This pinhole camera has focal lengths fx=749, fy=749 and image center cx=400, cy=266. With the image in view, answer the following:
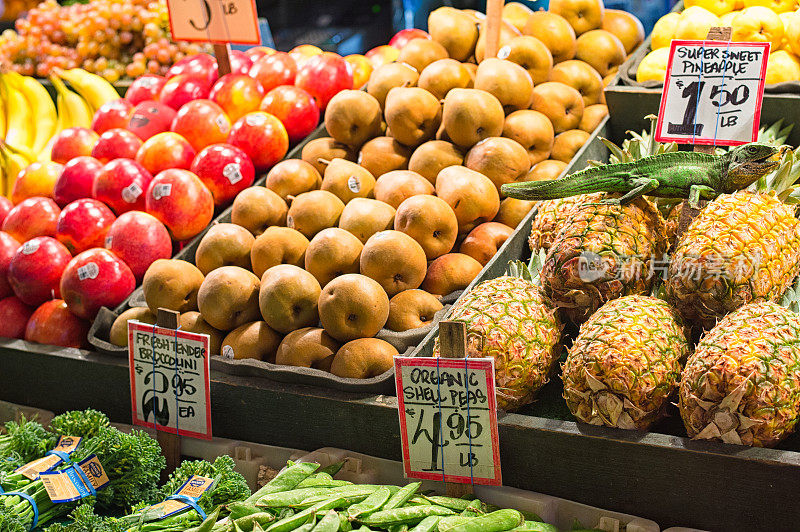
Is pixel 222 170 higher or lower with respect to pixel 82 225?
higher

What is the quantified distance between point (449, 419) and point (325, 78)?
213 cm

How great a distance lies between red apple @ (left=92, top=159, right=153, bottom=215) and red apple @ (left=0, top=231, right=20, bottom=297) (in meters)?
0.37

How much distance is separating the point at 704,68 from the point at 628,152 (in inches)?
13.0

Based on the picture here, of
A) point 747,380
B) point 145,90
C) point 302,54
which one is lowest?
point 747,380

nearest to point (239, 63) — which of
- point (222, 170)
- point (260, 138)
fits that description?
point (260, 138)

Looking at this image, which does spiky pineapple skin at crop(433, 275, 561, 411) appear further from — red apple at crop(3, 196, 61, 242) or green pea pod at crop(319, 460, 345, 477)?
→ red apple at crop(3, 196, 61, 242)

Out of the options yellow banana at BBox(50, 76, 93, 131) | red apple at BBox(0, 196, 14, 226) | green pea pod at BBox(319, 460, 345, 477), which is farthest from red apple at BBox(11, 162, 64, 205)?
green pea pod at BBox(319, 460, 345, 477)

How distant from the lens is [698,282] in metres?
1.71

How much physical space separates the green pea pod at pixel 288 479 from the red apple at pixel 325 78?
6.57ft

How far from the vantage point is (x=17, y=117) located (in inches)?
178

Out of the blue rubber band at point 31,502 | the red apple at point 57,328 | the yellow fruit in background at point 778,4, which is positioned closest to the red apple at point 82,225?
the red apple at point 57,328

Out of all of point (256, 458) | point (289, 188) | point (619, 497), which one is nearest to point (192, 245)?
point (289, 188)

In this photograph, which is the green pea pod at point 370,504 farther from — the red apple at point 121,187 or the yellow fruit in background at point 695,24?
the yellow fruit in background at point 695,24

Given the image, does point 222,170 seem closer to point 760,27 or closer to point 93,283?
point 93,283
